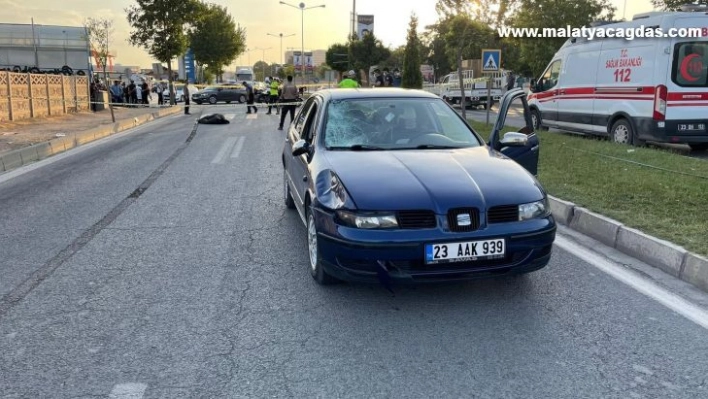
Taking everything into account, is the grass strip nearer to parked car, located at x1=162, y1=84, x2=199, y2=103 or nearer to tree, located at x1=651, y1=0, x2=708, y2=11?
tree, located at x1=651, y1=0, x2=708, y2=11

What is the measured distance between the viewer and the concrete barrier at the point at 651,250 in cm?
466

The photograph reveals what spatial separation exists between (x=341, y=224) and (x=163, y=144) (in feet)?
38.9

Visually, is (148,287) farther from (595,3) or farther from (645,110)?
(595,3)

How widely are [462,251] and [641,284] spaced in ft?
5.42

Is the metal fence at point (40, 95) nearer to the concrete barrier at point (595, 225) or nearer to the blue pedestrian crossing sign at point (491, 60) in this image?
the blue pedestrian crossing sign at point (491, 60)

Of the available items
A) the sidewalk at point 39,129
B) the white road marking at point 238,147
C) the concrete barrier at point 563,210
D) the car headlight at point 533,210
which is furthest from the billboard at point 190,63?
the car headlight at point 533,210

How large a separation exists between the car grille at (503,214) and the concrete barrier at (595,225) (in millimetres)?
1979

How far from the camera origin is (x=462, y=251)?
377 centimetres

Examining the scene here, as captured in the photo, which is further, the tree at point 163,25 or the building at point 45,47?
the building at point 45,47

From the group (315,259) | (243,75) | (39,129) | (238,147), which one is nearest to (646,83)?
(238,147)

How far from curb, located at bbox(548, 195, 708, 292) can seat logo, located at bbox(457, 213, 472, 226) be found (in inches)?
78.4

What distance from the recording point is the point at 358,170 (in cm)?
432

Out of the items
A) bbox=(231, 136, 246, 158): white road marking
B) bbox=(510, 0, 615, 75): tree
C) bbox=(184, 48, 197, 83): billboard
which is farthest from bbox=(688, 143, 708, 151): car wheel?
bbox=(184, 48, 197, 83): billboard

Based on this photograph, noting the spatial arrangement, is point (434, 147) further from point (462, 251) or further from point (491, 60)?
point (491, 60)
